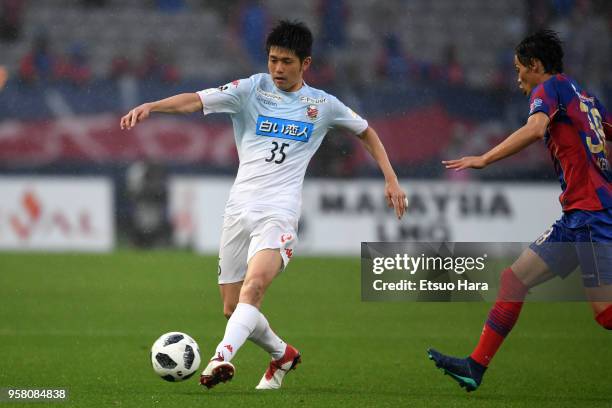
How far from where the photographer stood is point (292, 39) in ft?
21.8

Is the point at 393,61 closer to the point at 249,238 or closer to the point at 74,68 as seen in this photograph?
the point at 74,68

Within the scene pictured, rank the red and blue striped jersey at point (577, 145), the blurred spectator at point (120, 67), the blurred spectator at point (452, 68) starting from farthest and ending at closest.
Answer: the blurred spectator at point (452, 68) < the blurred spectator at point (120, 67) < the red and blue striped jersey at point (577, 145)

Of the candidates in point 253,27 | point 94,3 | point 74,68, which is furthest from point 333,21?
point 74,68

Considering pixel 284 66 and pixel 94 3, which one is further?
pixel 94 3

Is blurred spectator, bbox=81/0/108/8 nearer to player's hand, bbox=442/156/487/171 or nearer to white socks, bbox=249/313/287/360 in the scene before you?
white socks, bbox=249/313/287/360

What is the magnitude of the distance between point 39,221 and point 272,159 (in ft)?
34.4

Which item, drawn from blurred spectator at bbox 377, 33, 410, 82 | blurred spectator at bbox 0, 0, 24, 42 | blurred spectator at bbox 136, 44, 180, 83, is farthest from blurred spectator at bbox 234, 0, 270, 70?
blurred spectator at bbox 0, 0, 24, 42

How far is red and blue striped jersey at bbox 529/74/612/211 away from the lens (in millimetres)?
6133

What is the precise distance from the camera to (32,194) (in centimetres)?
1652

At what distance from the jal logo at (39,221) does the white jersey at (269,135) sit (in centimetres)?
1012

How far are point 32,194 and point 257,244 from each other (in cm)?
1080

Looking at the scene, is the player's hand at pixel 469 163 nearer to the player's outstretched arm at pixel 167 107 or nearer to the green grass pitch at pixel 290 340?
the green grass pitch at pixel 290 340

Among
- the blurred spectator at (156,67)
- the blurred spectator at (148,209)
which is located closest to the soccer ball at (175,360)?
the blurred spectator at (148,209)

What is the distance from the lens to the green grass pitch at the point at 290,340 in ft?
21.4
